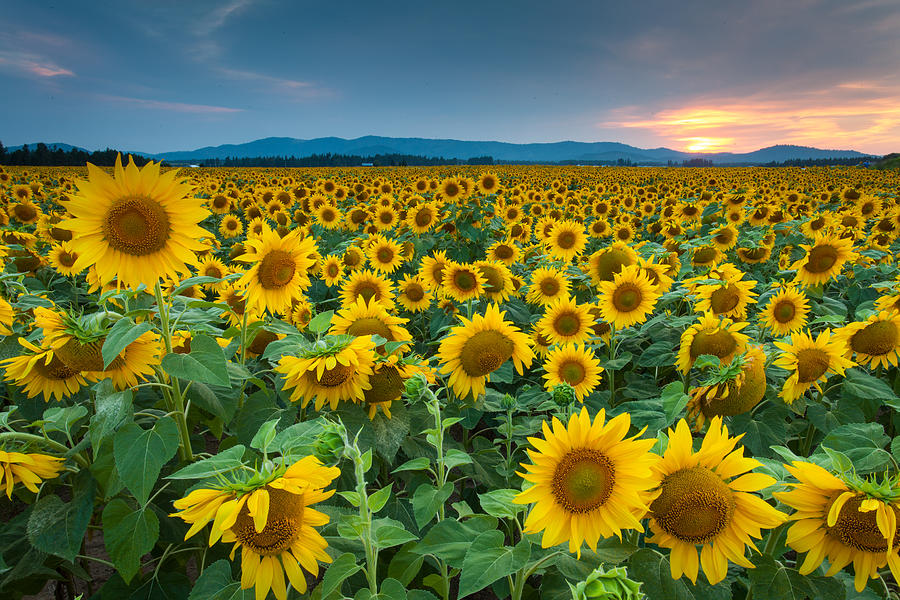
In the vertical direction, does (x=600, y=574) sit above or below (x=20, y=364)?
below

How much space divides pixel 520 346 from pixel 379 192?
11.4 m

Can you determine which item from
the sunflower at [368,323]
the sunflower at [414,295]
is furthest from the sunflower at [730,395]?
the sunflower at [414,295]

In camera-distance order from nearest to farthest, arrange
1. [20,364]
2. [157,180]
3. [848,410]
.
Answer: [157,180], [20,364], [848,410]

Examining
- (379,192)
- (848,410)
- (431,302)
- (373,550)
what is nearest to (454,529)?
(373,550)

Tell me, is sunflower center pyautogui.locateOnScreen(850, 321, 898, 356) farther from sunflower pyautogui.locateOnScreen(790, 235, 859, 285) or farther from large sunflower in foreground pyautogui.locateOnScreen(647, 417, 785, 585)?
sunflower pyautogui.locateOnScreen(790, 235, 859, 285)

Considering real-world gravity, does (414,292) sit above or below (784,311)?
below

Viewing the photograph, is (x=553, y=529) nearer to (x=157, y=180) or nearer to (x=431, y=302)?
(x=157, y=180)

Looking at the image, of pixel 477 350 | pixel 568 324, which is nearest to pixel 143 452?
pixel 477 350

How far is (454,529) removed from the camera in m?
1.68

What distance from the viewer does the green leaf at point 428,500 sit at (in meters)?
1.70

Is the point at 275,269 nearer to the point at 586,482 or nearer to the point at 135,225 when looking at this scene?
the point at 135,225

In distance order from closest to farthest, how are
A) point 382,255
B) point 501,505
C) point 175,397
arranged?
1. point 501,505
2. point 175,397
3. point 382,255

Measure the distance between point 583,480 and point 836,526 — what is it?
2.47 ft

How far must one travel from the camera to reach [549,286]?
16.8 feet
